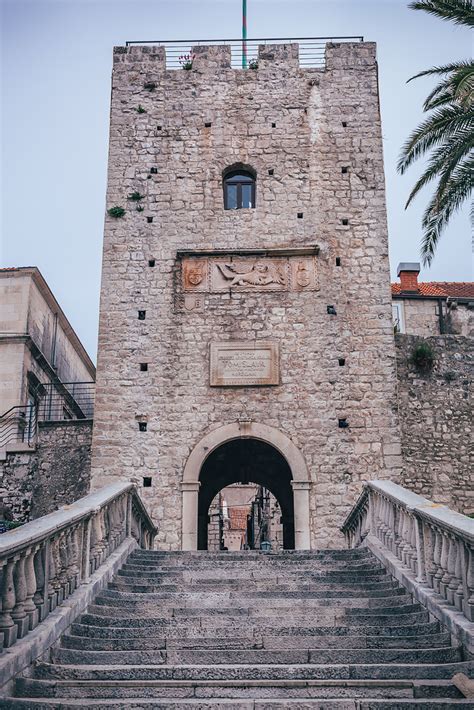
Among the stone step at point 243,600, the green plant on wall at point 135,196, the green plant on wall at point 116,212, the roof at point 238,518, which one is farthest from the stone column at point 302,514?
the roof at point 238,518

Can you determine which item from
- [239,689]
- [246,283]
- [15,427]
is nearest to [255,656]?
[239,689]

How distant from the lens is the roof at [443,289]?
26250 millimetres

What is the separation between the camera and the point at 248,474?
61.9 feet

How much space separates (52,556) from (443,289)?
2286 centimetres

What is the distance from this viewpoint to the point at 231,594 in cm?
749

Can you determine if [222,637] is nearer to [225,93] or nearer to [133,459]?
[133,459]

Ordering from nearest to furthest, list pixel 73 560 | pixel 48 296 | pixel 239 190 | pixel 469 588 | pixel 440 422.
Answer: pixel 469 588 < pixel 73 560 < pixel 239 190 < pixel 440 422 < pixel 48 296

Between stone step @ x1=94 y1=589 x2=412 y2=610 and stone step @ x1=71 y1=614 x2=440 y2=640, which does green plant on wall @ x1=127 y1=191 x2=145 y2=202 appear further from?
stone step @ x1=71 y1=614 x2=440 y2=640

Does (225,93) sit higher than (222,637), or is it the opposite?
(225,93)

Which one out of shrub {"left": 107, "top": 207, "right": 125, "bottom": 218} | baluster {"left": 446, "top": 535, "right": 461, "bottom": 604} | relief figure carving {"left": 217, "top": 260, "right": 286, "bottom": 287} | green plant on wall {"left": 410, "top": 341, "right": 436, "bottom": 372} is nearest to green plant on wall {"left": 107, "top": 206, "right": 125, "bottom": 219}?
shrub {"left": 107, "top": 207, "right": 125, "bottom": 218}

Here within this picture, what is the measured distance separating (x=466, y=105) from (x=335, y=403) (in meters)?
5.61

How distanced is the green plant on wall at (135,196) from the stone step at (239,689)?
12393 mm

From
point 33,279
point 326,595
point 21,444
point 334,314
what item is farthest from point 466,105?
point 33,279

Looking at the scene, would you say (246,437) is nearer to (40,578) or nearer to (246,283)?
(246,283)
